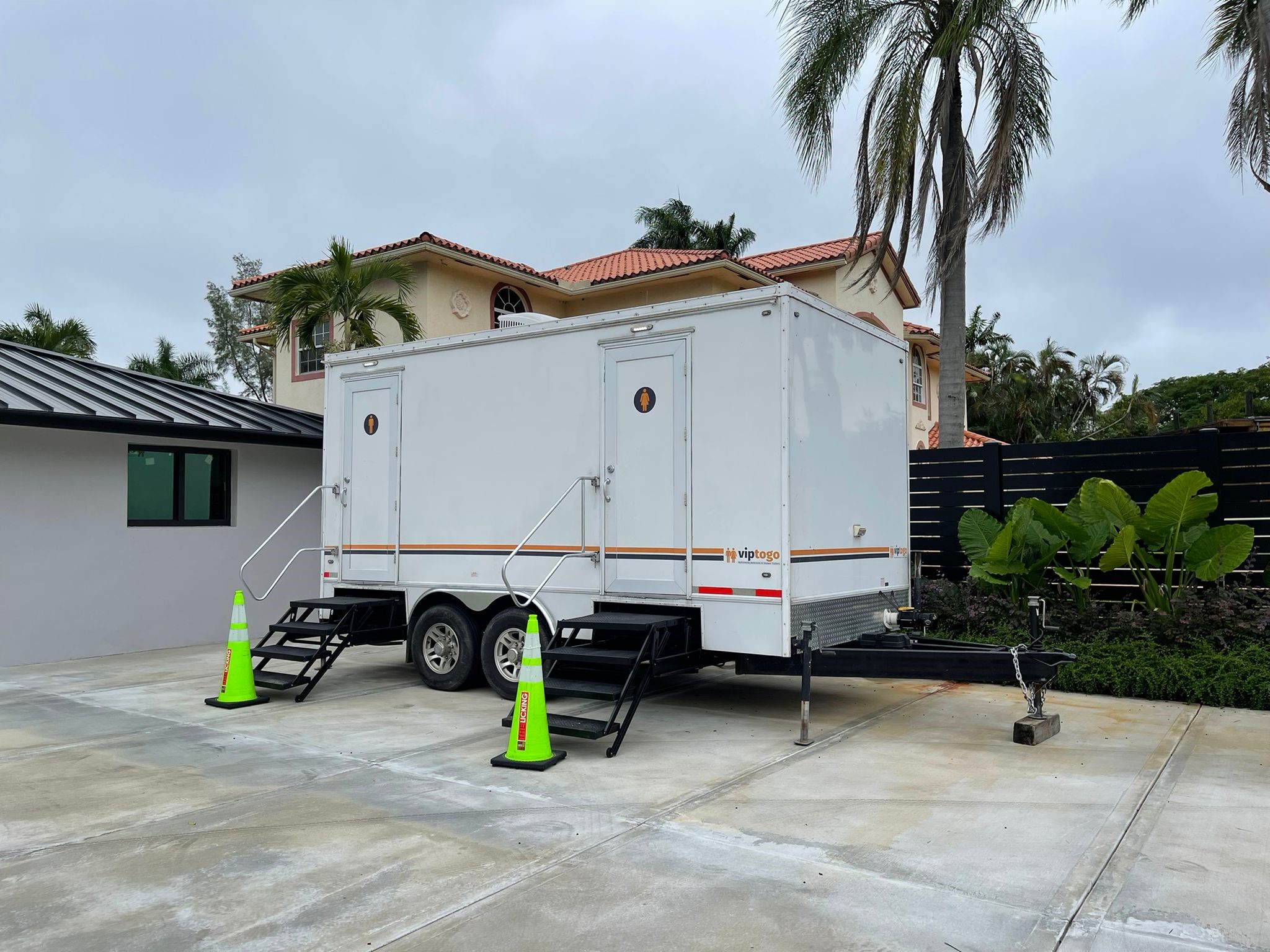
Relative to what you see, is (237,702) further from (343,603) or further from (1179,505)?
(1179,505)

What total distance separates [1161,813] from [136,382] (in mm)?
13342

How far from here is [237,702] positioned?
27.3ft

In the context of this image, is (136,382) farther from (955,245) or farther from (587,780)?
(955,245)

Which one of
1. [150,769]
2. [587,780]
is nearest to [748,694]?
[587,780]

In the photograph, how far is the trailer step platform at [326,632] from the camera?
8688 millimetres

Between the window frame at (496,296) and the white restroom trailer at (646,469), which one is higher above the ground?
the window frame at (496,296)

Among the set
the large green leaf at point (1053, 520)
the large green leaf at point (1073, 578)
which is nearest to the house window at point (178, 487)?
the large green leaf at point (1053, 520)

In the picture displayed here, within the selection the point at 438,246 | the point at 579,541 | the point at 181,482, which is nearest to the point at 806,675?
the point at 579,541

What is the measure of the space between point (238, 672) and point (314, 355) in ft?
43.4

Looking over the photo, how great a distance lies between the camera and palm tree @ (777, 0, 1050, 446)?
11977 mm

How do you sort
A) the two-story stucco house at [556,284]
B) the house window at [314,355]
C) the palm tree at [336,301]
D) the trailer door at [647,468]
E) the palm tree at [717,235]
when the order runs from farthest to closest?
the palm tree at [717,235] < the house window at [314,355] < the two-story stucco house at [556,284] < the palm tree at [336,301] < the trailer door at [647,468]

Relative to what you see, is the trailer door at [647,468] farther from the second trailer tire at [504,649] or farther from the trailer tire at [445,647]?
the trailer tire at [445,647]

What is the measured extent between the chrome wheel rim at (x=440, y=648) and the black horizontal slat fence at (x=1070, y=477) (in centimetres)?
470

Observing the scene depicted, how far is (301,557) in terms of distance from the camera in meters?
14.0
